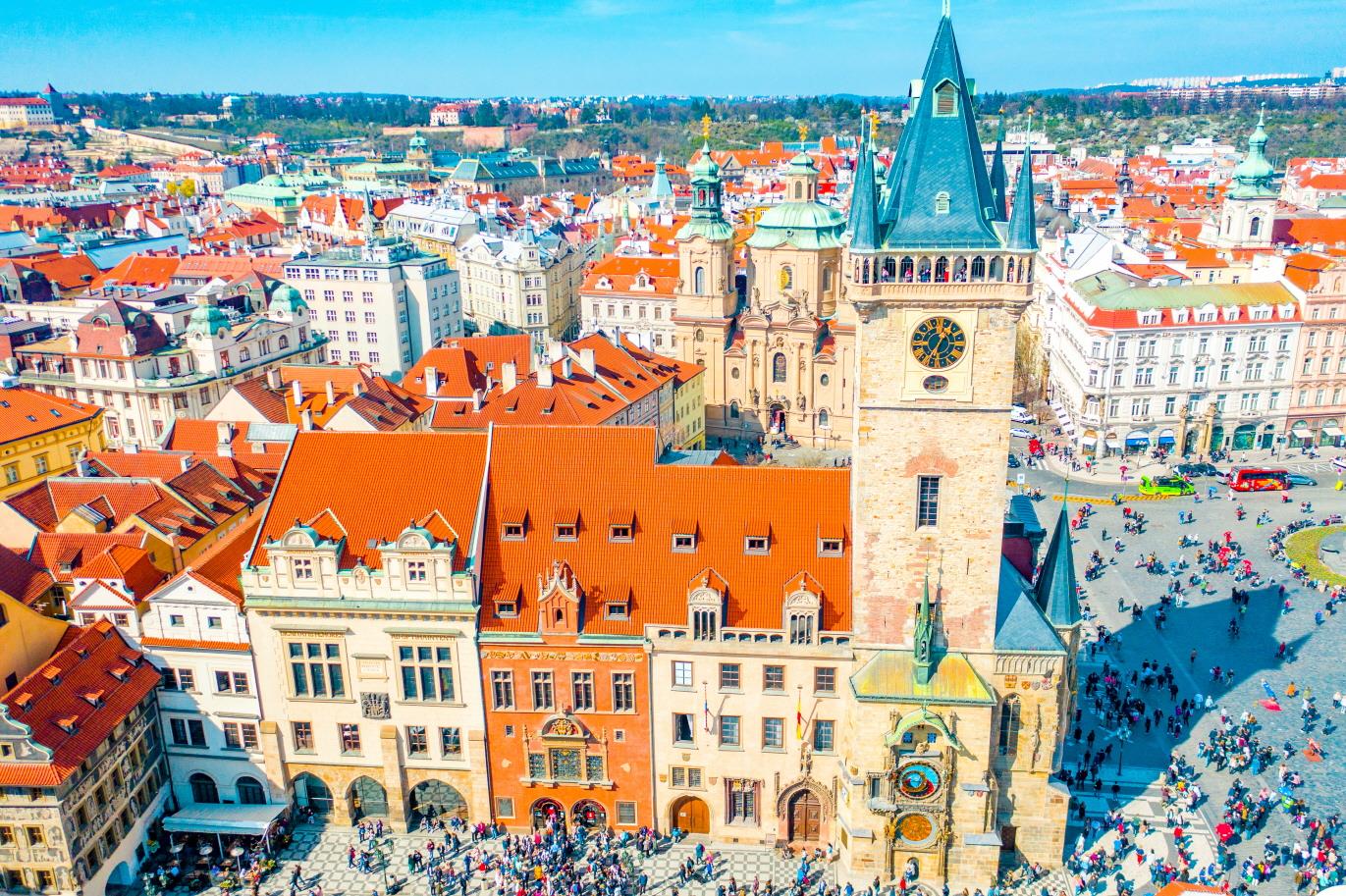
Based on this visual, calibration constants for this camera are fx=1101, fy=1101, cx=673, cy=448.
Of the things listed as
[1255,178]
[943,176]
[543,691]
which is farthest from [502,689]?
[1255,178]

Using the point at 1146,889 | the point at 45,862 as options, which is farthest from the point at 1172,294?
the point at 45,862

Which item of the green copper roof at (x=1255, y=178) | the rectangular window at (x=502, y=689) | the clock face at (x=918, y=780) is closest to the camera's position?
the clock face at (x=918, y=780)

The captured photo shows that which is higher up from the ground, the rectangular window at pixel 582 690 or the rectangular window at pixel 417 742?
the rectangular window at pixel 582 690

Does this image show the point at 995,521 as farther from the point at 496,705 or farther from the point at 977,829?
the point at 496,705

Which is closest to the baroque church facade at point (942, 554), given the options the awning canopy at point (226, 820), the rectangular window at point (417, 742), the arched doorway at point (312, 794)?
the rectangular window at point (417, 742)

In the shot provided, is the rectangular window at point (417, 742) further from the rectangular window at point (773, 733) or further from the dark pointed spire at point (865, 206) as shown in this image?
the dark pointed spire at point (865, 206)

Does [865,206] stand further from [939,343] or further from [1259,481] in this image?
[1259,481]

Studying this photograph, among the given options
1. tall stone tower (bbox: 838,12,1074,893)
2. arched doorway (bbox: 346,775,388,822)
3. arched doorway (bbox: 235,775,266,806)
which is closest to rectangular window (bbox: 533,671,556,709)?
arched doorway (bbox: 346,775,388,822)
